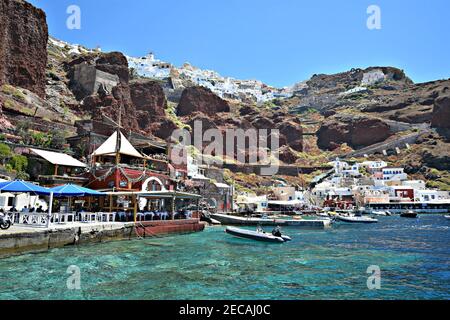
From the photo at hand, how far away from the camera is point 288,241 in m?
30.5

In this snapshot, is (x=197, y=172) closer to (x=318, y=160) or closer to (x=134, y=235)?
(x=134, y=235)

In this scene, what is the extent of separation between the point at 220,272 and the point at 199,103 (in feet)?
395

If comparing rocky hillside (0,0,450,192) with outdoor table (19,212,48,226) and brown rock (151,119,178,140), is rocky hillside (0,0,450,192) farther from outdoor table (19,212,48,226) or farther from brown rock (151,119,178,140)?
outdoor table (19,212,48,226)

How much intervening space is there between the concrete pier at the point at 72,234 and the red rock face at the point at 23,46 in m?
46.1

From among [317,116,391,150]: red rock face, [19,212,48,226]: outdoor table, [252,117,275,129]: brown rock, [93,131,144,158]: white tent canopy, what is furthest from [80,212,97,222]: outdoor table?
[317,116,391,150]: red rock face

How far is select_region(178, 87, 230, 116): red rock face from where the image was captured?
132 m

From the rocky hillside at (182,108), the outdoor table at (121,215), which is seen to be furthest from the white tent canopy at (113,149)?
the outdoor table at (121,215)

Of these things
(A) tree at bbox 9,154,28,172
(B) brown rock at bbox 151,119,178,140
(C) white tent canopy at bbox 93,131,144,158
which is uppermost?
(B) brown rock at bbox 151,119,178,140

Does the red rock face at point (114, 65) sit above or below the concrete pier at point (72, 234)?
above

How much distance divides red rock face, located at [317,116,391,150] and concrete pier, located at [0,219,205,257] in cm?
12818

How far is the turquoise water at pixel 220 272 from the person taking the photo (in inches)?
512

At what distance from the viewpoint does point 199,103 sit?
13350 cm

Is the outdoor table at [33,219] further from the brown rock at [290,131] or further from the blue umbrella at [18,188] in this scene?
the brown rock at [290,131]

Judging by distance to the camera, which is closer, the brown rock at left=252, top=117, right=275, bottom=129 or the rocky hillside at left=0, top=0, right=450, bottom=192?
the rocky hillside at left=0, top=0, right=450, bottom=192
